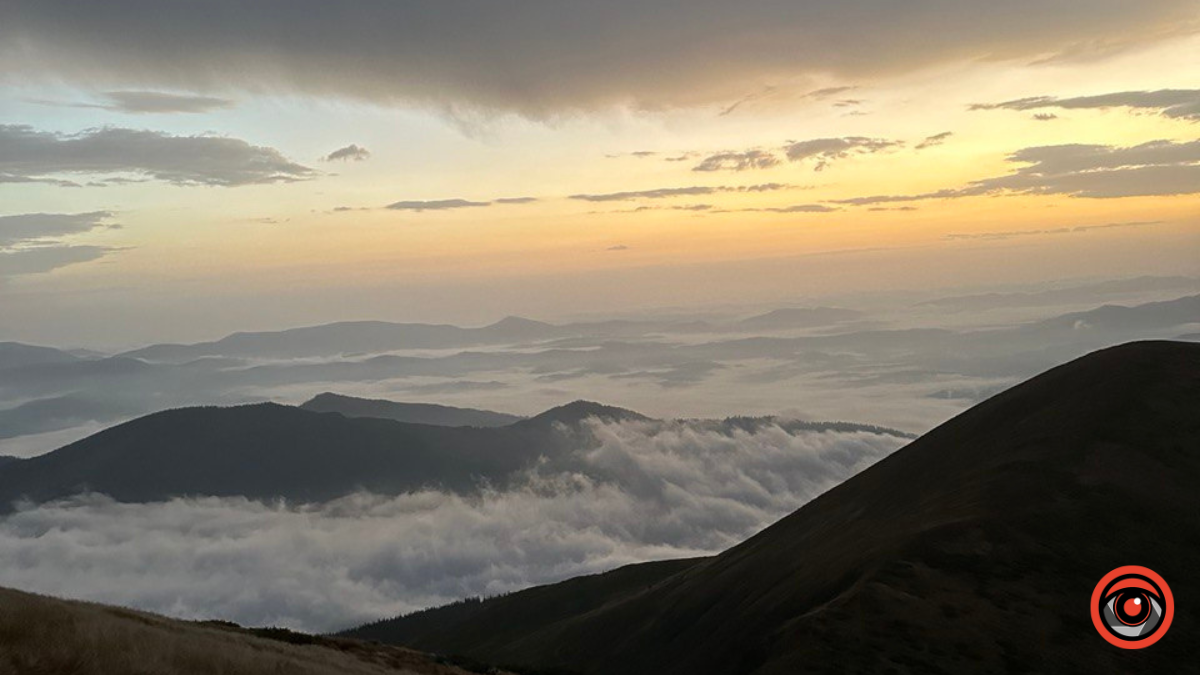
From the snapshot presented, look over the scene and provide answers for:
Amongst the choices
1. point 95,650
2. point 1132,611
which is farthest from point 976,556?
point 95,650

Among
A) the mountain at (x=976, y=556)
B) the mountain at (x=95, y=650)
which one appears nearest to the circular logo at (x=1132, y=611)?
the mountain at (x=976, y=556)

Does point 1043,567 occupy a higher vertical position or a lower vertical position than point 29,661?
lower

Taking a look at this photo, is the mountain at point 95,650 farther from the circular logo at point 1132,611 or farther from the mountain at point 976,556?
the circular logo at point 1132,611

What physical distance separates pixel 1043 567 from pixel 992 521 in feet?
22.4

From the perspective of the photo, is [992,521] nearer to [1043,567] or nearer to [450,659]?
[1043,567]

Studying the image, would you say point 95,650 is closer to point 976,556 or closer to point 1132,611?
point 1132,611

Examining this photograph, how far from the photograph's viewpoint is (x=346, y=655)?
3919 cm

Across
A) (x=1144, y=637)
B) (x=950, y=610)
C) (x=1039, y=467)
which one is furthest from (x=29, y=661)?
(x=1039, y=467)

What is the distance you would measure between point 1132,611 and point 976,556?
11.8m

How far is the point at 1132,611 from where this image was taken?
59156 mm

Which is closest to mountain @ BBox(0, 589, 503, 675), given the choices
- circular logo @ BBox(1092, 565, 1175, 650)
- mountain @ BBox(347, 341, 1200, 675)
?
mountain @ BBox(347, 341, 1200, 675)

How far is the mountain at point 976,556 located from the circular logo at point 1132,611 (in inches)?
33.6

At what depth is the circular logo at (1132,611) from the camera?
58906 mm

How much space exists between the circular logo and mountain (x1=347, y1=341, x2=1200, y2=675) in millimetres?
853
